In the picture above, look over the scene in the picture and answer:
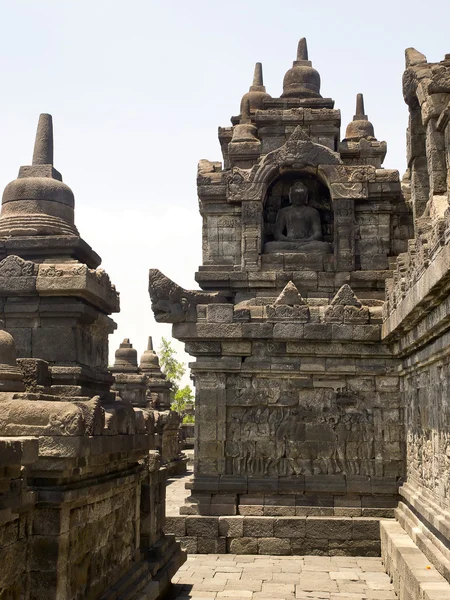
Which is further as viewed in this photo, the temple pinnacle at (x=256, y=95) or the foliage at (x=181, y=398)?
the foliage at (x=181, y=398)

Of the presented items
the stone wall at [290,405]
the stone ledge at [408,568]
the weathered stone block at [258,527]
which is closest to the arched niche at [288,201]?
the stone wall at [290,405]

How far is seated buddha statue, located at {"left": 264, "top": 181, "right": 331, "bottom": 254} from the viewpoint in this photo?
46.0 feet

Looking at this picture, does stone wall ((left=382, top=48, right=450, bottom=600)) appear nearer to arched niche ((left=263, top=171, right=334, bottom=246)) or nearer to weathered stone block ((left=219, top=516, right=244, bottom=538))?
weathered stone block ((left=219, top=516, right=244, bottom=538))

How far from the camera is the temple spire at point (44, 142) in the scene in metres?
8.18

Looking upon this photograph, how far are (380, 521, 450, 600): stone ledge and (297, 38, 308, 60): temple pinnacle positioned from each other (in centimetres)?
1044

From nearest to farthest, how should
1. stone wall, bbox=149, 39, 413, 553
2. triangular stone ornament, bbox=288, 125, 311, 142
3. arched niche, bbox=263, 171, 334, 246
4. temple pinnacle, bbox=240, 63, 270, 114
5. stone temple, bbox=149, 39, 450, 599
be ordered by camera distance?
stone temple, bbox=149, 39, 450, 599, stone wall, bbox=149, 39, 413, 553, triangular stone ornament, bbox=288, 125, 311, 142, arched niche, bbox=263, 171, 334, 246, temple pinnacle, bbox=240, 63, 270, 114

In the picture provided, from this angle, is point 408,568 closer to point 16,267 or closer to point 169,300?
point 16,267

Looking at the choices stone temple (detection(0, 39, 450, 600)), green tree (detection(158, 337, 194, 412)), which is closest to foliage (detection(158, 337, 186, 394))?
green tree (detection(158, 337, 194, 412))

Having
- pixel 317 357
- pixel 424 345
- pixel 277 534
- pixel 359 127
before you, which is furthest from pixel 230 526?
pixel 359 127

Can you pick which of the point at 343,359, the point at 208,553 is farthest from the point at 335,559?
the point at 343,359

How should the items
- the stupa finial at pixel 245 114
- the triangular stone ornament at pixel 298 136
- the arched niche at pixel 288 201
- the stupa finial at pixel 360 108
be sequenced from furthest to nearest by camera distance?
the stupa finial at pixel 360 108 → the stupa finial at pixel 245 114 → the arched niche at pixel 288 201 → the triangular stone ornament at pixel 298 136

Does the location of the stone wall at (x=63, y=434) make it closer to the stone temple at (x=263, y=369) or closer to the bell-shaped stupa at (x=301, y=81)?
the stone temple at (x=263, y=369)

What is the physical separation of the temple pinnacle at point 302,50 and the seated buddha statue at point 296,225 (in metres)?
3.85

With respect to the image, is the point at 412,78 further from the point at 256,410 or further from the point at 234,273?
the point at 256,410
